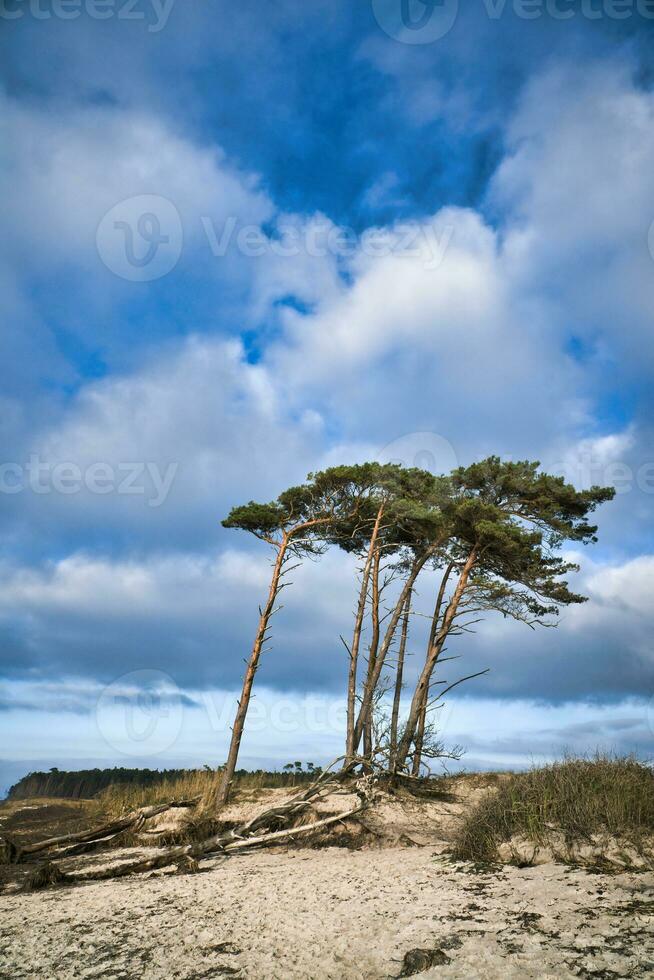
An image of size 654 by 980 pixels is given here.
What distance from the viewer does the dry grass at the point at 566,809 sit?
768cm

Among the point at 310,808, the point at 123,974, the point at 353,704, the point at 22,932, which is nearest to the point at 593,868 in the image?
the point at 123,974

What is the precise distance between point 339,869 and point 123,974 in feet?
13.4

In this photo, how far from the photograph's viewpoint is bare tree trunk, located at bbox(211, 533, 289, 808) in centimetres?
1695

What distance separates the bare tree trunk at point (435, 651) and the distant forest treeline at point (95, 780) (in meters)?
5.01

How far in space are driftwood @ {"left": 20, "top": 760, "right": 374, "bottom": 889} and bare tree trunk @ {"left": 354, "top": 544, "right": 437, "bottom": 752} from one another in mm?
3204

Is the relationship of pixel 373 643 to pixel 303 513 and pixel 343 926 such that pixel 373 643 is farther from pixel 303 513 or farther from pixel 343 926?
pixel 343 926

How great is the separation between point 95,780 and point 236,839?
27576 mm

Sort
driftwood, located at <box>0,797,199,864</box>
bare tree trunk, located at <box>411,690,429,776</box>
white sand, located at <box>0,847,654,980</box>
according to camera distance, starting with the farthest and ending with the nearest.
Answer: bare tree trunk, located at <box>411,690,429,776</box>
driftwood, located at <box>0,797,199,864</box>
white sand, located at <box>0,847,654,980</box>

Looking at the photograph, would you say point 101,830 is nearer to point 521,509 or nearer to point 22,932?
point 22,932

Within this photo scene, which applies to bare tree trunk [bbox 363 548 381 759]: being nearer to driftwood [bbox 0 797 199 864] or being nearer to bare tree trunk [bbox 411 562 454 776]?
bare tree trunk [bbox 411 562 454 776]

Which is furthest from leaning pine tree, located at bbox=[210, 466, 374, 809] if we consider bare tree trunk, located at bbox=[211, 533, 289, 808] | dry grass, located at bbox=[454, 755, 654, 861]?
dry grass, located at bbox=[454, 755, 654, 861]

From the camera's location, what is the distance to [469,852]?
27.2ft

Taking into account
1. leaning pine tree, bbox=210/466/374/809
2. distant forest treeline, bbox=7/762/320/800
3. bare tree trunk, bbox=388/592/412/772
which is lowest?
distant forest treeline, bbox=7/762/320/800

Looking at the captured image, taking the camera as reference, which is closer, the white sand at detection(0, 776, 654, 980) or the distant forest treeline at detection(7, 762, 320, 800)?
the white sand at detection(0, 776, 654, 980)
